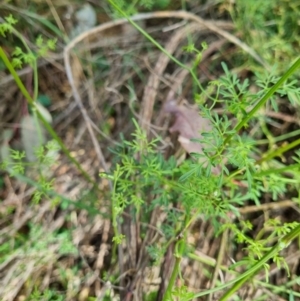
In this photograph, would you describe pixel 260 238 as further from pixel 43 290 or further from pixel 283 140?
pixel 43 290

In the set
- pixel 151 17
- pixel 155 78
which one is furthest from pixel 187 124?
pixel 151 17

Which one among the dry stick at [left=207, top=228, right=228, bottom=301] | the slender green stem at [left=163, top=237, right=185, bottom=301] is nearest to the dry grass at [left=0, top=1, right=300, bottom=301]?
the dry stick at [left=207, top=228, right=228, bottom=301]

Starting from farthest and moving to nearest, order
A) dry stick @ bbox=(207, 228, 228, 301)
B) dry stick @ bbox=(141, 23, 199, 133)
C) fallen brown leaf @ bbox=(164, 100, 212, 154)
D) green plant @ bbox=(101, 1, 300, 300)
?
1. dry stick @ bbox=(141, 23, 199, 133)
2. fallen brown leaf @ bbox=(164, 100, 212, 154)
3. dry stick @ bbox=(207, 228, 228, 301)
4. green plant @ bbox=(101, 1, 300, 300)

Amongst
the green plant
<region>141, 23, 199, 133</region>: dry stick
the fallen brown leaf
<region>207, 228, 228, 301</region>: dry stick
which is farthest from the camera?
<region>141, 23, 199, 133</region>: dry stick

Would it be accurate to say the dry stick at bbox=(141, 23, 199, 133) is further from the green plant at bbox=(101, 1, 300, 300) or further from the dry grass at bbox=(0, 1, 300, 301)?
the green plant at bbox=(101, 1, 300, 300)

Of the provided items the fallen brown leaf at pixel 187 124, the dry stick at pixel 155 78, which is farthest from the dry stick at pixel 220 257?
the dry stick at pixel 155 78

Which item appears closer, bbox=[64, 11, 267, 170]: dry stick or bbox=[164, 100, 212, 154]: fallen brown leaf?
bbox=[164, 100, 212, 154]: fallen brown leaf

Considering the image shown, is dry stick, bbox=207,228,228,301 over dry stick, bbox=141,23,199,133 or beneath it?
beneath

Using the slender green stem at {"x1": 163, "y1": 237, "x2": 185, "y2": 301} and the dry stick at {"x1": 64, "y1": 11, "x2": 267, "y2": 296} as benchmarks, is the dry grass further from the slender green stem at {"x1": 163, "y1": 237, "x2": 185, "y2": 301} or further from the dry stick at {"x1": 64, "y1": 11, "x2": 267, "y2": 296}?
the slender green stem at {"x1": 163, "y1": 237, "x2": 185, "y2": 301}

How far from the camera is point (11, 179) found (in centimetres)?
180

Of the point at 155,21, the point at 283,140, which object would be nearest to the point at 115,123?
the point at 155,21

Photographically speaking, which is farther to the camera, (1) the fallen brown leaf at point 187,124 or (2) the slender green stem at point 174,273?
(1) the fallen brown leaf at point 187,124

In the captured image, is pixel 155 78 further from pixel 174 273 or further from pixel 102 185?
pixel 174 273

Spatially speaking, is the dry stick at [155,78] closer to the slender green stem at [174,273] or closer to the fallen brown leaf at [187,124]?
the fallen brown leaf at [187,124]
